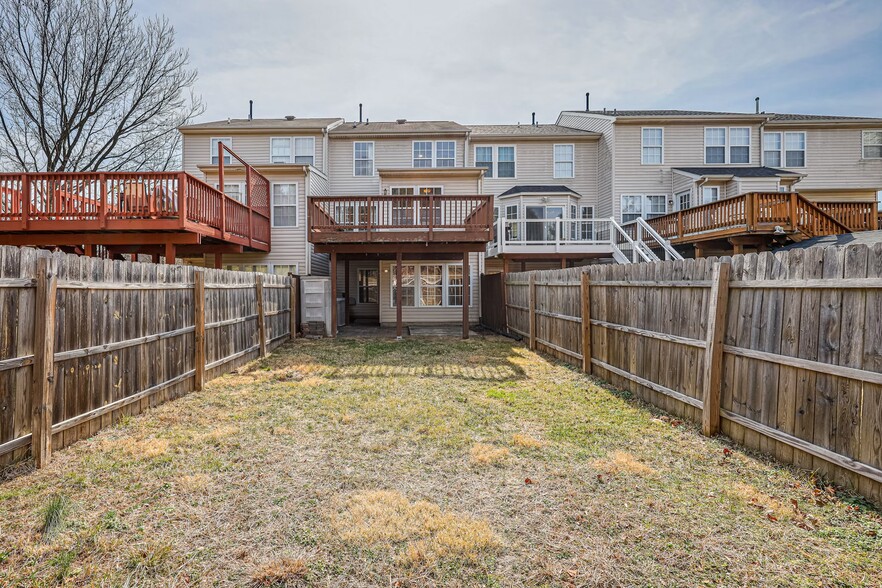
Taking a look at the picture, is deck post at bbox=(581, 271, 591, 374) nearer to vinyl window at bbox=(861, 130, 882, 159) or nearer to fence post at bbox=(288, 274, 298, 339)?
fence post at bbox=(288, 274, 298, 339)

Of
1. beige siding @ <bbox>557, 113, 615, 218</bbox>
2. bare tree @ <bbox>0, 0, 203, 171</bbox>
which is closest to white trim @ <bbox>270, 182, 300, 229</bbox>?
bare tree @ <bbox>0, 0, 203, 171</bbox>

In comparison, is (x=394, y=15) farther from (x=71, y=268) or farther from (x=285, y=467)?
(x=285, y=467)

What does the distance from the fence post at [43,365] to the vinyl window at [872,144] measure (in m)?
26.9

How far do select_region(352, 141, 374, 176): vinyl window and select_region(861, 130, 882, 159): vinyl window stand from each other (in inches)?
840

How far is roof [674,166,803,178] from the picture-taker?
1630 cm

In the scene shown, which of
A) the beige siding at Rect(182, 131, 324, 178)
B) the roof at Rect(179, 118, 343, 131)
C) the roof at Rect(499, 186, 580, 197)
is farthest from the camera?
the beige siding at Rect(182, 131, 324, 178)

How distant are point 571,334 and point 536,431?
13.1 ft

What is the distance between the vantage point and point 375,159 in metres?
18.0

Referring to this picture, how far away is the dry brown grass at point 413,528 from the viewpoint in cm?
255

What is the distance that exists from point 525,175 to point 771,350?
16143mm

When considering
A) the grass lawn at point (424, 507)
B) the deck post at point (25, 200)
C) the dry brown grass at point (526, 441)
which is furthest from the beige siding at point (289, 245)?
the dry brown grass at point (526, 441)

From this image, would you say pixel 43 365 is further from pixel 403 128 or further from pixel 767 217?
pixel 403 128

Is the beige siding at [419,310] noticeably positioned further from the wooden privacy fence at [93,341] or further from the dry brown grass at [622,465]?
the dry brown grass at [622,465]

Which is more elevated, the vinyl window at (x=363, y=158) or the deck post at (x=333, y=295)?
the vinyl window at (x=363, y=158)
